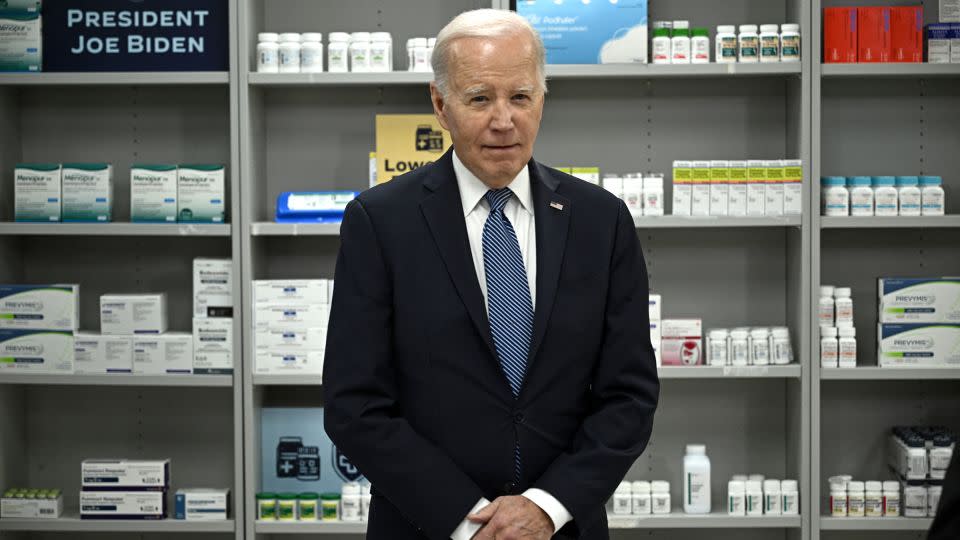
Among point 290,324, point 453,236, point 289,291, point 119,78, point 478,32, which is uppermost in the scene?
point 119,78

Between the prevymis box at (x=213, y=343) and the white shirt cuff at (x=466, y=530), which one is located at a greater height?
the prevymis box at (x=213, y=343)

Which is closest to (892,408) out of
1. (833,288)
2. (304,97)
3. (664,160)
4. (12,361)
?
(833,288)

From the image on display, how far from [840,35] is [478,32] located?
2306mm

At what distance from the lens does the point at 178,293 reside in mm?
4105

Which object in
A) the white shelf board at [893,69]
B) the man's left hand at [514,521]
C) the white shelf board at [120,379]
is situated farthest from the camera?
the white shelf board at [120,379]

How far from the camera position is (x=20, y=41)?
378 cm

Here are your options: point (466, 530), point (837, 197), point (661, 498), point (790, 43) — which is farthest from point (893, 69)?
point (466, 530)

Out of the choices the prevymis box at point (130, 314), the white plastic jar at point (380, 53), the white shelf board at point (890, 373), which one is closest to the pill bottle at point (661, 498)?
the white shelf board at point (890, 373)

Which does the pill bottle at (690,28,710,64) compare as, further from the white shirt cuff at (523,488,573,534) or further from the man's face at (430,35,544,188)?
the white shirt cuff at (523,488,573,534)

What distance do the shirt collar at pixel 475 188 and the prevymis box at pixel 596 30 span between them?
1889 mm

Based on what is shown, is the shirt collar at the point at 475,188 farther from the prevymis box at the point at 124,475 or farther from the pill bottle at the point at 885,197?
the prevymis box at the point at 124,475

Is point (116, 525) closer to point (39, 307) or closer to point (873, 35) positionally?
point (39, 307)

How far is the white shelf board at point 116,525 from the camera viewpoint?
3.80 meters

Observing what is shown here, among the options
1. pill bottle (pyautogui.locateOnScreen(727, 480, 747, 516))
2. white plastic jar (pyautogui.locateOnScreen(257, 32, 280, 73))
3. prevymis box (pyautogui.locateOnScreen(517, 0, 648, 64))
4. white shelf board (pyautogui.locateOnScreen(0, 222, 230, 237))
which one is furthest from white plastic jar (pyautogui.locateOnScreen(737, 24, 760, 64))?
white shelf board (pyautogui.locateOnScreen(0, 222, 230, 237))
